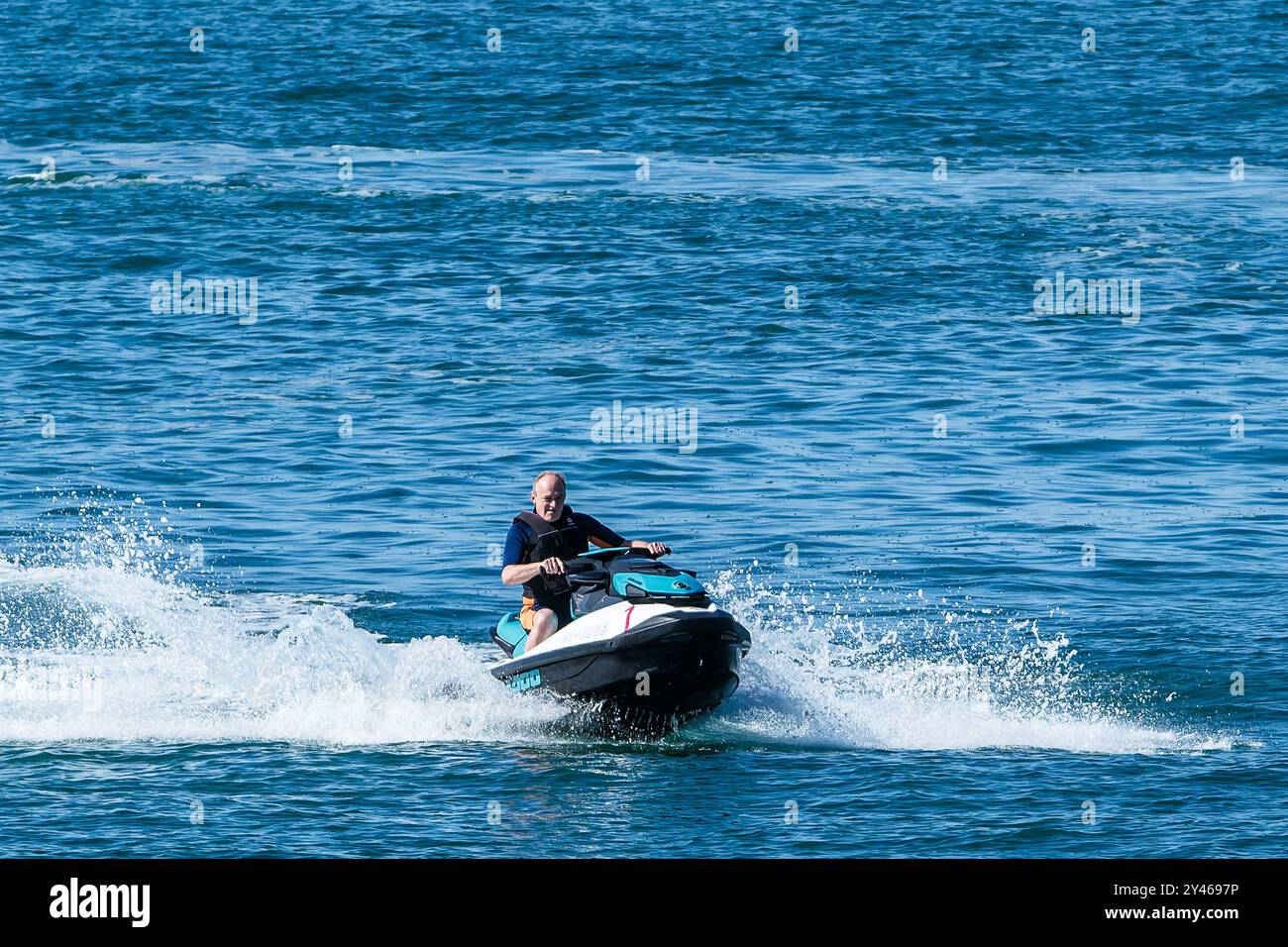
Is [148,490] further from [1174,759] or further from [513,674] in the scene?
[1174,759]

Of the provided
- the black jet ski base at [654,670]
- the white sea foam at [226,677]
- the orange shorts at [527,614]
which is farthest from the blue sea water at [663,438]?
the orange shorts at [527,614]

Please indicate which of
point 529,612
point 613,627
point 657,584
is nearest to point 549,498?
point 529,612

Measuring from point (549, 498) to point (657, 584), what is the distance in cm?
143

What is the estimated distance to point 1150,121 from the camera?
163 feet

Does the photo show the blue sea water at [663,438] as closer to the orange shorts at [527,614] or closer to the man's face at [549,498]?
the orange shorts at [527,614]

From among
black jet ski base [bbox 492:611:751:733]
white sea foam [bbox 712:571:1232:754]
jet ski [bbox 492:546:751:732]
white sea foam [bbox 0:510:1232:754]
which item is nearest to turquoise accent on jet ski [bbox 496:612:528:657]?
white sea foam [bbox 0:510:1232:754]

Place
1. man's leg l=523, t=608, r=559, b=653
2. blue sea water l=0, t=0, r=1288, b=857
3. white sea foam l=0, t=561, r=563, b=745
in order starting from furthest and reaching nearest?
1. white sea foam l=0, t=561, r=563, b=745
2. man's leg l=523, t=608, r=559, b=653
3. blue sea water l=0, t=0, r=1288, b=857

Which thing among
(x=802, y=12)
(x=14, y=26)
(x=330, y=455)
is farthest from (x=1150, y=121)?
(x=14, y=26)

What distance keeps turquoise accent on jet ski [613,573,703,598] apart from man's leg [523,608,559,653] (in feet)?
2.51

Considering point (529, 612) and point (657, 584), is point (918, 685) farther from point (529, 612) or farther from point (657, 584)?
point (529, 612)

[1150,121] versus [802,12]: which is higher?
[802,12]

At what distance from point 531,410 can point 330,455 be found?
3294 mm

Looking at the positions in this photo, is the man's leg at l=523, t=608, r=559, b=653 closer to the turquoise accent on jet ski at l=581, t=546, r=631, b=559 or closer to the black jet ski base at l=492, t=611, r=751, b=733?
the black jet ski base at l=492, t=611, r=751, b=733

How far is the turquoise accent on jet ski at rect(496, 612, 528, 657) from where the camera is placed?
1573 cm
